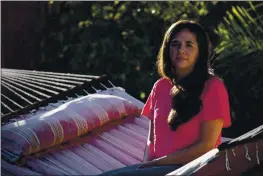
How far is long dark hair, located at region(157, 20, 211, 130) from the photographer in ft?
7.97

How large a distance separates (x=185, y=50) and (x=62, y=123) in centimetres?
86

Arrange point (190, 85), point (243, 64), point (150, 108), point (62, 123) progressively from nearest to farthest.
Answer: point (190, 85)
point (150, 108)
point (62, 123)
point (243, 64)

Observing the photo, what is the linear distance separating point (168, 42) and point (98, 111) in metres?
0.87

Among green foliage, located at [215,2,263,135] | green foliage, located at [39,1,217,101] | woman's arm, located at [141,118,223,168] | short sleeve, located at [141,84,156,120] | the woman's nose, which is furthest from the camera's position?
green foliage, located at [39,1,217,101]

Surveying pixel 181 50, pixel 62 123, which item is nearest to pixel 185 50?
pixel 181 50

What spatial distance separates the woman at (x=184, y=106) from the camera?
237cm

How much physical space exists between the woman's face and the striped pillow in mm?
793

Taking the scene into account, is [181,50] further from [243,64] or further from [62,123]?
[243,64]

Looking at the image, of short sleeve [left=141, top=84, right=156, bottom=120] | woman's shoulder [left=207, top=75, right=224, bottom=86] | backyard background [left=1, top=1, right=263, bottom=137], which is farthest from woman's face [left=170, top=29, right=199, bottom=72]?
backyard background [left=1, top=1, right=263, bottom=137]

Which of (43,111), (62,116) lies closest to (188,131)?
(62,116)

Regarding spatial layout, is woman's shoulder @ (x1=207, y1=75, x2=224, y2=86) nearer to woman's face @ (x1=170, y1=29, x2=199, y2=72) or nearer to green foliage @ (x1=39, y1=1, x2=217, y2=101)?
woman's face @ (x1=170, y1=29, x2=199, y2=72)

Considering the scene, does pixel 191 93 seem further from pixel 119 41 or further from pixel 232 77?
pixel 119 41

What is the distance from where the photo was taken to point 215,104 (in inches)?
94.3

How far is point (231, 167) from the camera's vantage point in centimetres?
177
